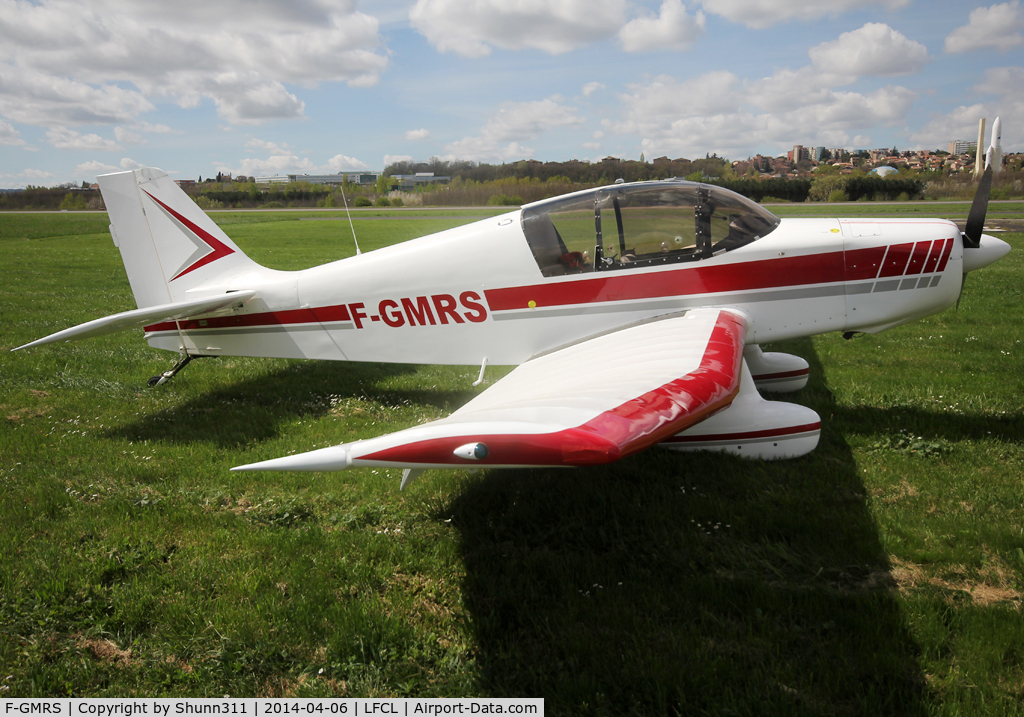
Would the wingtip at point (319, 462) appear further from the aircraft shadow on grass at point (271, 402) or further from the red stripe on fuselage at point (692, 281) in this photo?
the aircraft shadow on grass at point (271, 402)

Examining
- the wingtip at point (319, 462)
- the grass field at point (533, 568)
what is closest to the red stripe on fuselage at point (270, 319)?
the grass field at point (533, 568)

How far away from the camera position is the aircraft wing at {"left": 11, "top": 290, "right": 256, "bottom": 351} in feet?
15.5

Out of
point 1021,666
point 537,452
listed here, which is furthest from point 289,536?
point 1021,666

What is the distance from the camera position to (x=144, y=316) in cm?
516

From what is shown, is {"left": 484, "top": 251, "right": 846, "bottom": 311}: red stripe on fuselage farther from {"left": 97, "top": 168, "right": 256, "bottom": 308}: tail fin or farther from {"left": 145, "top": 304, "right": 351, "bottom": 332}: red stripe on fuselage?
{"left": 97, "top": 168, "right": 256, "bottom": 308}: tail fin

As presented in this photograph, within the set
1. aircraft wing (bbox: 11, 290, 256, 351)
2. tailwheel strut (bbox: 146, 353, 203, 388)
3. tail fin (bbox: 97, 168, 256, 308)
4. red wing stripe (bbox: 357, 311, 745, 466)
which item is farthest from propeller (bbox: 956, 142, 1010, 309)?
tailwheel strut (bbox: 146, 353, 203, 388)

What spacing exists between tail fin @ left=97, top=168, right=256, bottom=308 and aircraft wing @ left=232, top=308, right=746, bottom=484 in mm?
4082

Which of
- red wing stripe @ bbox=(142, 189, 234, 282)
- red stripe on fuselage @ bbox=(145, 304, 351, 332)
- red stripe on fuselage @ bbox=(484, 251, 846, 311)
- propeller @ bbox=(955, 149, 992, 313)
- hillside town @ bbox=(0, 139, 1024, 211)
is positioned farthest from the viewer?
hillside town @ bbox=(0, 139, 1024, 211)

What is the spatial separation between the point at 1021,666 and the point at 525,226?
4.37 metres

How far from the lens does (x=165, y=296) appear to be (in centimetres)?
662

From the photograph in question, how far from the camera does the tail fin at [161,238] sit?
6430 mm

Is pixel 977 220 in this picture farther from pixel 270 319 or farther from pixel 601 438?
pixel 270 319

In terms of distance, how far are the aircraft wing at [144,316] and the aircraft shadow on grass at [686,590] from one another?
3.14 m

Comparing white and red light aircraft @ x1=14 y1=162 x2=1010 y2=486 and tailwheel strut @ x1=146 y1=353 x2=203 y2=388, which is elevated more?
white and red light aircraft @ x1=14 y1=162 x2=1010 y2=486
